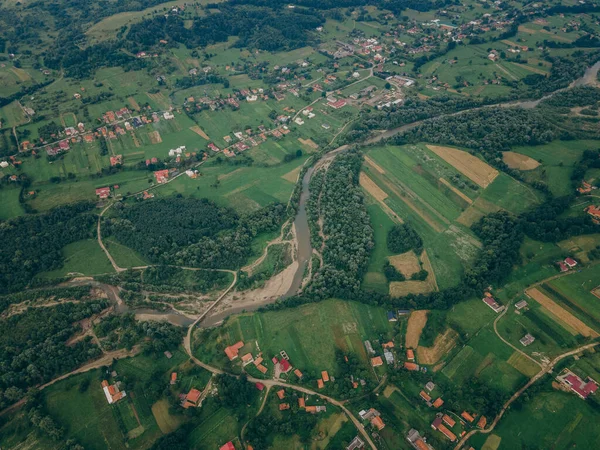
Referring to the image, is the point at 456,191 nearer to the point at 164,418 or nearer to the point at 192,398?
the point at 192,398

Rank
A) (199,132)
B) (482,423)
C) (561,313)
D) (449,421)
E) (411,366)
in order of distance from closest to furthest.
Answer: (482,423) < (449,421) < (411,366) < (561,313) < (199,132)

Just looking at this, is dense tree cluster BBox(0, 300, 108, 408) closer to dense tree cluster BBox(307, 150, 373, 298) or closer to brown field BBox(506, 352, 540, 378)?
dense tree cluster BBox(307, 150, 373, 298)

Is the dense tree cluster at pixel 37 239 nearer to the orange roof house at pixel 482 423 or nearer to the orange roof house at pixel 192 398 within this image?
the orange roof house at pixel 192 398

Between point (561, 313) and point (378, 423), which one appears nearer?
point (378, 423)

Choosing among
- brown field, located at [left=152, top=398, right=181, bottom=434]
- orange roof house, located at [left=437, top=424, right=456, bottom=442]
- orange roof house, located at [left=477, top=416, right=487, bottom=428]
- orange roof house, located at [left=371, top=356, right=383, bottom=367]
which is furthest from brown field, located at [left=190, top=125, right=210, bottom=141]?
orange roof house, located at [left=477, top=416, right=487, bottom=428]

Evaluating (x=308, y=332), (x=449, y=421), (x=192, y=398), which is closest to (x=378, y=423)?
(x=449, y=421)

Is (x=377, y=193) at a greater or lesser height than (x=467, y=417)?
greater
